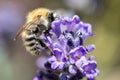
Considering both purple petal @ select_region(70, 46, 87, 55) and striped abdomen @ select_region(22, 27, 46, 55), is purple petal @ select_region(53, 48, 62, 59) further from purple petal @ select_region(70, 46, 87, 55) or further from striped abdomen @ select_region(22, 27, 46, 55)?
striped abdomen @ select_region(22, 27, 46, 55)

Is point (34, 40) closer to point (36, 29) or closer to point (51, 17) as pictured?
point (36, 29)

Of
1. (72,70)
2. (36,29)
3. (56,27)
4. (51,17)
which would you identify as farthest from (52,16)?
(72,70)

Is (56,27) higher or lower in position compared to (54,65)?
higher

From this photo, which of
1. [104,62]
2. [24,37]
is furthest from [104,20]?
[24,37]

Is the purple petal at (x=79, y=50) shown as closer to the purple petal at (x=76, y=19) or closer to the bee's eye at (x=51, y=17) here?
the purple petal at (x=76, y=19)

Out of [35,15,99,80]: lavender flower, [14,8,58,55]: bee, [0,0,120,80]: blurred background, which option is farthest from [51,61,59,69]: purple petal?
[0,0,120,80]: blurred background

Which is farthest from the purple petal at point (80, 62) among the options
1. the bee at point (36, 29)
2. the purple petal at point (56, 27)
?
the bee at point (36, 29)

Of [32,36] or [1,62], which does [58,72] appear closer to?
[32,36]
